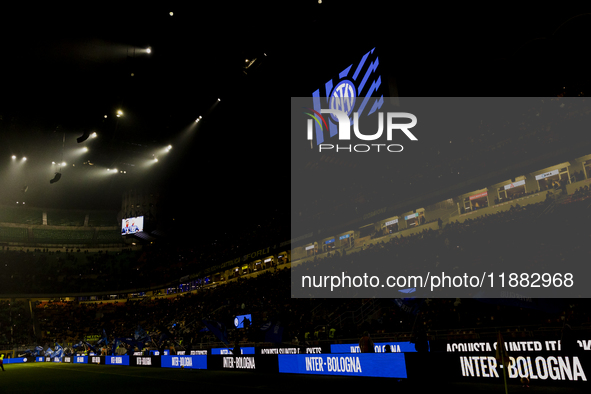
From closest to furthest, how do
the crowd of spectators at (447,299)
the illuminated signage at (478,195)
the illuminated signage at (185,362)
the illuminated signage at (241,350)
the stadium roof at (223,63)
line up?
1. the stadium roof at (223,63)
2. the crowd of spectators at (447,299)
3. the illuminated signage at (185,362)
4. the illuminated signage at (241,350)
5. the illuminated signage at (478,195)

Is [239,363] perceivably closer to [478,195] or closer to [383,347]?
[383,347]

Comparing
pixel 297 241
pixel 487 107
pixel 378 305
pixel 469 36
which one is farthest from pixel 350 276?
pixel 469 36

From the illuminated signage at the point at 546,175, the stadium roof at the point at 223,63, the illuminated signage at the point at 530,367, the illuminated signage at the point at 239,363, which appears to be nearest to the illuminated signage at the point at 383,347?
the illuminated signage at the point at 239,363

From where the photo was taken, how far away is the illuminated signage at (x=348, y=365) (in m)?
10.4

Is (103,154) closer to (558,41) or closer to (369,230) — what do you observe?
(369,230)

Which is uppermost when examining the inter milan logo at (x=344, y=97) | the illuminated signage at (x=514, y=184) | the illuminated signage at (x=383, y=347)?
the inter milan logo at (x=344, y=97)

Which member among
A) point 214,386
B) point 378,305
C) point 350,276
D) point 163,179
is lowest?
point 214,386

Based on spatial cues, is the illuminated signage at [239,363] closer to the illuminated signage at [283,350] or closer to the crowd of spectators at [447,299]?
the crowd of spectators at [447,299]

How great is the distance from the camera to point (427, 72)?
59.5ft

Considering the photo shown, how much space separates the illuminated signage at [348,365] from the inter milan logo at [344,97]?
12101mm

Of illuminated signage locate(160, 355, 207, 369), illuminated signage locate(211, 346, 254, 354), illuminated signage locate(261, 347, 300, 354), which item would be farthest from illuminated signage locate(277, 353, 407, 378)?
illuminated signage locate(211, 346, 254, 354)

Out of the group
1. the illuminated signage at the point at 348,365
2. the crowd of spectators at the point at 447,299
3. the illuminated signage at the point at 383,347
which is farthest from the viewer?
the crowd of spectators at the point at 447,299

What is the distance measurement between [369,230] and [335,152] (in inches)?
358

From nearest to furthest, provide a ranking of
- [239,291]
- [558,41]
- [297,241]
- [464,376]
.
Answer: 1. [464,376]
2. [558,41]
3. [297,241]
4. [239,291]
